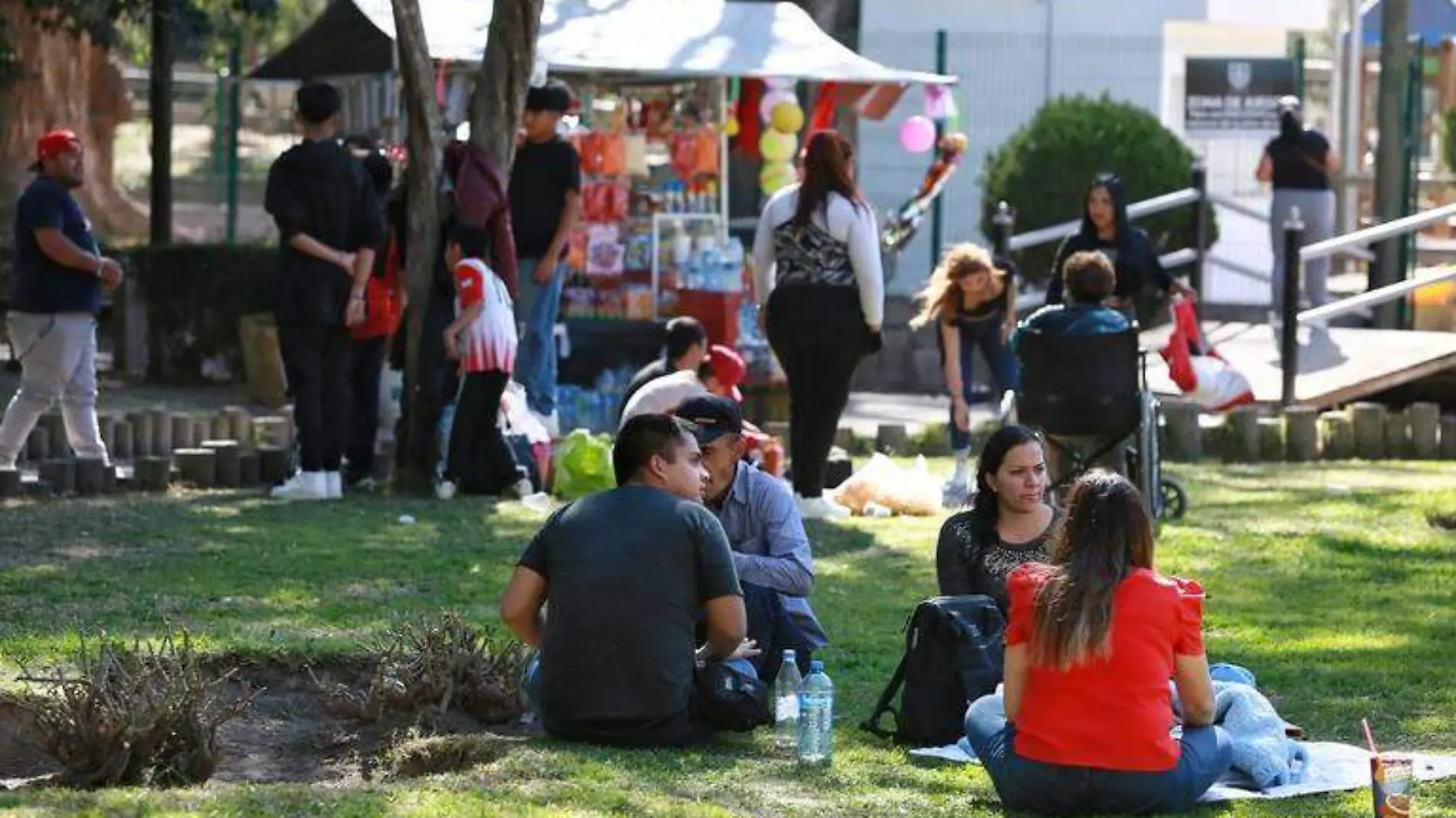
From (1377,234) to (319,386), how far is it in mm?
8930

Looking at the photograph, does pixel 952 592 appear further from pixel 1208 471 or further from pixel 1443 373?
pixel 1443 373

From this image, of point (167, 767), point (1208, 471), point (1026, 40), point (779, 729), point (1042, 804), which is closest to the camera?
point (1042, 804)

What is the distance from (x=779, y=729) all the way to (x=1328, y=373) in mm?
11219

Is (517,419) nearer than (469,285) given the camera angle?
No

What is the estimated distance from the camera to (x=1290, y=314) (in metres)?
18.4

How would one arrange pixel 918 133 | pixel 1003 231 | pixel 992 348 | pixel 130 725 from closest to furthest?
pixel 130 725 < pixel 992 348 < pixel 1003 231 < pixel 918 133

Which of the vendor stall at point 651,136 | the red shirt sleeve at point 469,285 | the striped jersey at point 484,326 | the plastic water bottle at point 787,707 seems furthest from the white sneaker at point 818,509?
the plastic water bottle at point 787,707

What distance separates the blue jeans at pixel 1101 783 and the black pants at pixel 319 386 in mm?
7103

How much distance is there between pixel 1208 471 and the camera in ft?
54.1

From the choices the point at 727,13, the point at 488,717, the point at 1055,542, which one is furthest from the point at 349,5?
the point at 1055,542

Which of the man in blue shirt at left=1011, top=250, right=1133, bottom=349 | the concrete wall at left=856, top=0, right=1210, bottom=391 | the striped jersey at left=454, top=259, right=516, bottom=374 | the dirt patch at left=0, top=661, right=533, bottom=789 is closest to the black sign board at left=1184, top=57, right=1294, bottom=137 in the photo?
the concrete wall at left=856, top=0, right=1210, bottom=391

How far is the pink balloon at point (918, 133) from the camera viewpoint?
21703mm

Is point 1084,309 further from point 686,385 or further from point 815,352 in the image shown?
point 686,385

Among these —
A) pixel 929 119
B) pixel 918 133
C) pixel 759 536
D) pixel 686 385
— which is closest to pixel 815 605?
pixel 686 385
